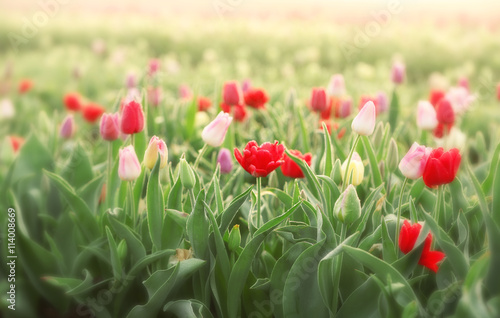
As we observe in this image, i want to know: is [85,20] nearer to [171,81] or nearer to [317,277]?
[171,81]

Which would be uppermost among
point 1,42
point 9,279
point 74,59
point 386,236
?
point 1,42

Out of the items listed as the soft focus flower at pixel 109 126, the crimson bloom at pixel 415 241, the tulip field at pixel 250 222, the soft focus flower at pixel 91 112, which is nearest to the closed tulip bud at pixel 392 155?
the tulip field at pixel 250 222

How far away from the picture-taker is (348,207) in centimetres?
111

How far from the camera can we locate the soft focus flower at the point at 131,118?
53.6 inches

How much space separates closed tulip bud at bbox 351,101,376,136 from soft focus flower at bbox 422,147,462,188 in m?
0.15

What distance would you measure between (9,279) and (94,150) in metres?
0.79

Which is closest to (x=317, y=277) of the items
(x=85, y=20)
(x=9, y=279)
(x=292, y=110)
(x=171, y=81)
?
(x=9, y=279)

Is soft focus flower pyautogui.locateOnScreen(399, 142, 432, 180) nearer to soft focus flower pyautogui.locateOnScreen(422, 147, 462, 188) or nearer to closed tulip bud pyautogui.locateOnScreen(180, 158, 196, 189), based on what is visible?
soft focus flower pyautogui.locateOnScreen(422, 147, 462, 188)

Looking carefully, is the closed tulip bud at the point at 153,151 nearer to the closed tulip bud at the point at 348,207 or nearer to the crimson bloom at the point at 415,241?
the closed tulip bud at the point at 348,207

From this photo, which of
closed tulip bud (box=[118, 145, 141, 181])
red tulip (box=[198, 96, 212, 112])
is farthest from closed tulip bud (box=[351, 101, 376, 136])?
red tulip (box=[198, 96, 212, 112])

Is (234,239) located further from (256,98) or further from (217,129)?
(256,98)

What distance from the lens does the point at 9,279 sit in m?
1.51

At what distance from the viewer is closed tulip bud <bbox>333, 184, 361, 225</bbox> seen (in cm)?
111

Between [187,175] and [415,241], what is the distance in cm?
50
